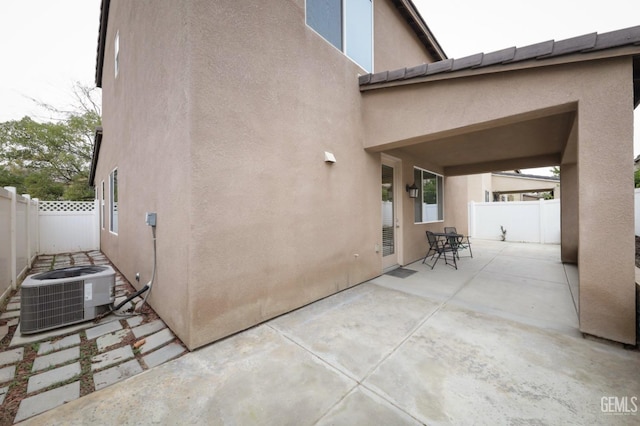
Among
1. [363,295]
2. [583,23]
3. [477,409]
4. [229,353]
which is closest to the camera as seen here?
[477,409]

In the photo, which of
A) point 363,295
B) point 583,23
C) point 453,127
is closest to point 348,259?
point 363,295

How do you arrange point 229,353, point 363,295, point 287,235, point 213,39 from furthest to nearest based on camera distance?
point 363,295 → point 287,235 → point 213,39 → point 229,353

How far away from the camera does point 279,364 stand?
2180 mm

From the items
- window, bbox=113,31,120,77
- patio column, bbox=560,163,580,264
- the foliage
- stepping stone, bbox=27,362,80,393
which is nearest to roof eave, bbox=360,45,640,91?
patio column, bbox=560,163,580,264

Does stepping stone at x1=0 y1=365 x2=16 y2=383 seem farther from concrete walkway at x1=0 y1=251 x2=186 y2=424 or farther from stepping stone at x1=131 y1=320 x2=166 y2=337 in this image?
stepping stone at x1=131 y1=320 x2=166 y2=337

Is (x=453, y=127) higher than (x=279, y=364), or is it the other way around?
(x=453, y=127)

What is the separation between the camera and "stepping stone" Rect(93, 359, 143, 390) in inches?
76.8

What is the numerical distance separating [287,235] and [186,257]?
4.09 feet

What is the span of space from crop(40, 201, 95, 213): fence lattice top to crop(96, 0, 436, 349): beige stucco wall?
20.9 ft

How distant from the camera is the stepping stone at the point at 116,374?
6.40 feet

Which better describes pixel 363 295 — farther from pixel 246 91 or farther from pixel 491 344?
pixel 246 91

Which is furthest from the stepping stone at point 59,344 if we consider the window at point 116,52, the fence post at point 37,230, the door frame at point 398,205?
the fence post at point 37,230

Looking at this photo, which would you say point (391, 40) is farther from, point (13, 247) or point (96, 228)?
point (96, 228)

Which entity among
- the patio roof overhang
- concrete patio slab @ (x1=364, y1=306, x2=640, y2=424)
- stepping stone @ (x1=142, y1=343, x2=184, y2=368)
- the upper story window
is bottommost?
concrete patio slab @ (x1=364, y1=306, x2=640, y2=424)
